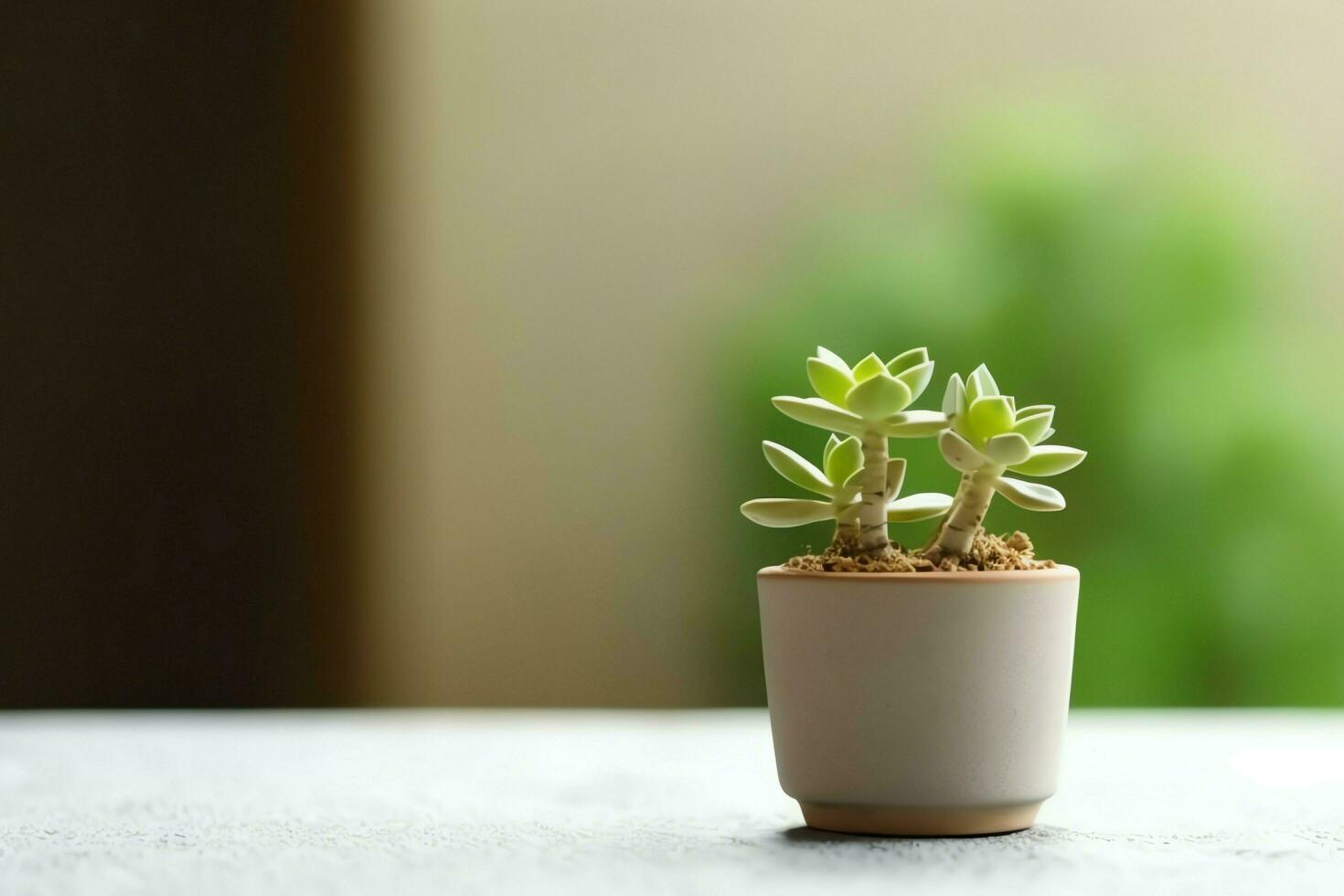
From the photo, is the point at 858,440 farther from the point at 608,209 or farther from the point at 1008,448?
the point at 608,209

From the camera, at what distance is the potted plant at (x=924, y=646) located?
582 mm

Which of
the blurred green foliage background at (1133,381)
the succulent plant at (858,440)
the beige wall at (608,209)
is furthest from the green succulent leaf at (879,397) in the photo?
the beige wall at (608,209)

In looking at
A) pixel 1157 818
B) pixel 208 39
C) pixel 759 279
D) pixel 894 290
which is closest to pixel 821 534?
pixel 894 290

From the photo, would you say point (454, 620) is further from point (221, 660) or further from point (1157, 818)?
point (1157, 818)

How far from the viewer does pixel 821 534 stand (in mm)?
3264

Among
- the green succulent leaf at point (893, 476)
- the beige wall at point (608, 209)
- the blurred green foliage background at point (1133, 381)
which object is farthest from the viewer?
the beige wall at point (608, 209)

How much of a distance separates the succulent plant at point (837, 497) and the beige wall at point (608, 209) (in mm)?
3478

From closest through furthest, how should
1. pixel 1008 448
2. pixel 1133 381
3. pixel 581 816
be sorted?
pixel 1008 448 → pixel 581 816 → pixel 1133 381

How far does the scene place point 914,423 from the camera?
58 cm

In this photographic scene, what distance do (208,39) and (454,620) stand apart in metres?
1.73

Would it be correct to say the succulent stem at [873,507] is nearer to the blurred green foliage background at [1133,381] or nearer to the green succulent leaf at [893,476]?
the green succulent leaf at [893,476]

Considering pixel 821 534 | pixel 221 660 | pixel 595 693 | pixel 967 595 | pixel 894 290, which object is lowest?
pixel 595 693

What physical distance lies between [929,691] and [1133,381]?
91.4 inches

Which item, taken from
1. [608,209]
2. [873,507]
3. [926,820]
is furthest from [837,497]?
[608,209]
